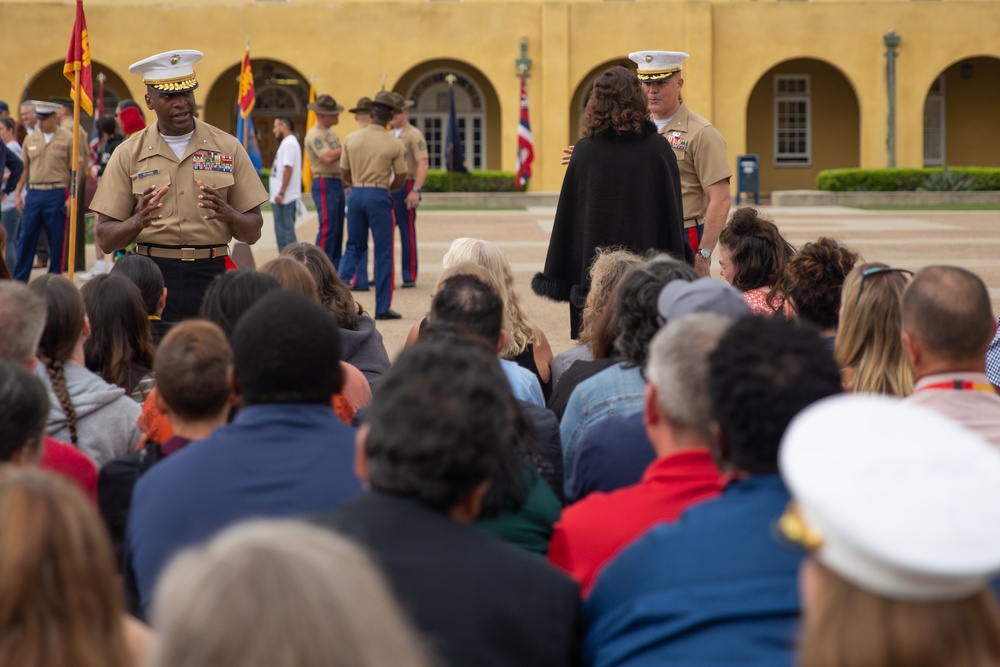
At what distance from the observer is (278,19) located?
1164 inches

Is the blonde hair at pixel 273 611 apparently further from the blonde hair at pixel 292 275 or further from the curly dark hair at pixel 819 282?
the curly dark hair at pixel 819 282

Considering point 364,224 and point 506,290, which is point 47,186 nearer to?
point 364,224

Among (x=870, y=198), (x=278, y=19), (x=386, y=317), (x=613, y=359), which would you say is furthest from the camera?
(x=278, y=19)

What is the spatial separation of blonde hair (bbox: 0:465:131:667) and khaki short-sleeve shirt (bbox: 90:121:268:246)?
4.71 metres

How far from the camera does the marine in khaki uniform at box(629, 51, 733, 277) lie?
6871mm

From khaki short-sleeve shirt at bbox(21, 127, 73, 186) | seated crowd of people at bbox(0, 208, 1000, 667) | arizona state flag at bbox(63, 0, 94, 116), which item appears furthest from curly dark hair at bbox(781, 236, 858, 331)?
khaki short-sleeve shirt at bbox(21, 127, 73, 186)

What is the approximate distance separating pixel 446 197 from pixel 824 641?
86.4ft

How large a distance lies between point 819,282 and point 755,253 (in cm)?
71

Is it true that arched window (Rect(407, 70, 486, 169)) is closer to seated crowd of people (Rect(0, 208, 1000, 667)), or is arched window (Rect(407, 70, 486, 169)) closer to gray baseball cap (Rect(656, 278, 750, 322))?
seated crowd of people (Rect(0, 208, 1000, 667))

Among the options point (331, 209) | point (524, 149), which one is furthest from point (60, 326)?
point (524, 149)

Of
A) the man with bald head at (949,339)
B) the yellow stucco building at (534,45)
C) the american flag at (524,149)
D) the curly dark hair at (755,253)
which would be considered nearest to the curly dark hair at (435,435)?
the man with bald head at (949,339)

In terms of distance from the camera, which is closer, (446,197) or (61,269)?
(61,269)

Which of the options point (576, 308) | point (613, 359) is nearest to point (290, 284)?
point (613, 359)

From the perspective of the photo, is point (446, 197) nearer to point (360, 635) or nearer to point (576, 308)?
point (576, 308)
